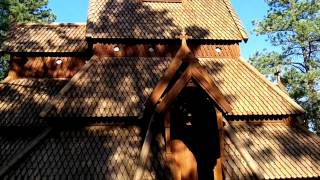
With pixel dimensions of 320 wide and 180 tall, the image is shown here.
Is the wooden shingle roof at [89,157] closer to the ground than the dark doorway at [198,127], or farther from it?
closer to the ground

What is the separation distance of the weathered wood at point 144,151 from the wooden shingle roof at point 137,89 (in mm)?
925

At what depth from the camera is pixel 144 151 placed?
32.2ft

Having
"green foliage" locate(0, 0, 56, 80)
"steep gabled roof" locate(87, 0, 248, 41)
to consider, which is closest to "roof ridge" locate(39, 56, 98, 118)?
"steep gabled roof" locate(87, 0, 248, 41)

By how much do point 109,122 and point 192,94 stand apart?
2928 millimetres

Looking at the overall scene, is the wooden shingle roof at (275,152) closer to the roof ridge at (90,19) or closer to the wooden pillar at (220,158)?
the wooden pillar at (220,158)

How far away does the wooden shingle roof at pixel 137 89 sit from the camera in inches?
445

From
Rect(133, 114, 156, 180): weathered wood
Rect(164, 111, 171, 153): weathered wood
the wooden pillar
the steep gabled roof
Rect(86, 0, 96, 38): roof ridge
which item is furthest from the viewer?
the steep gabled roof

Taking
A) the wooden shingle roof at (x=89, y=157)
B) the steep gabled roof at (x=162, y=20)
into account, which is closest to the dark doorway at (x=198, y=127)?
the wooden shingle roof at (x=89, y=157)

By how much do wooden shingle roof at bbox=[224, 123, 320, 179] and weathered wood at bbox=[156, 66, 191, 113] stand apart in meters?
2.34

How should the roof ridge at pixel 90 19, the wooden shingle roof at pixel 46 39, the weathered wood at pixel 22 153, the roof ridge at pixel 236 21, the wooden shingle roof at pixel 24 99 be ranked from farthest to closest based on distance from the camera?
the wooden shingle roof at pixel 46 39 < the roof ridge at pixel 236 21 < the roof ridge at pixel 90 19 < the wooden shingle roof at pixel 24 99 < the weathered wood at pixel 22 153

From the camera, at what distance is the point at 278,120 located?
12422mm

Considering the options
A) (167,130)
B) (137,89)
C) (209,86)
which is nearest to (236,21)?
(137,89)

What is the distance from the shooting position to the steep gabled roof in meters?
14.4

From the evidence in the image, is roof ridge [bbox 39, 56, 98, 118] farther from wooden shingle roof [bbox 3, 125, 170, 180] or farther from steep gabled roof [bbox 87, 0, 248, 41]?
steep gabled roof [bbox 87, 0, 248, 41]
